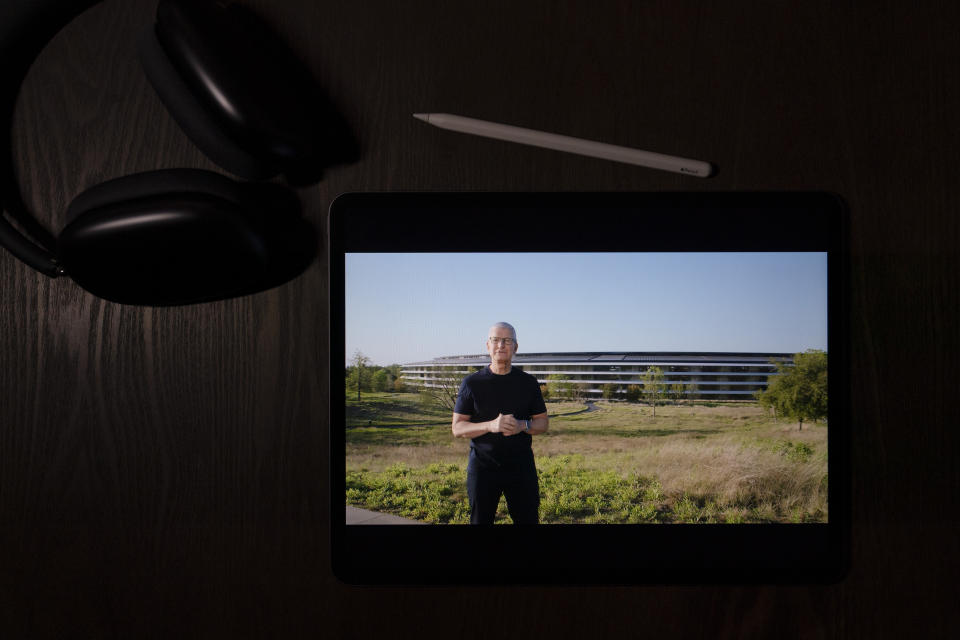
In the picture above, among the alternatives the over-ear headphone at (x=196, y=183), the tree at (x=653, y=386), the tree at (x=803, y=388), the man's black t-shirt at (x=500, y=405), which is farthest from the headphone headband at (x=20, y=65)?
the tree at (x=803, y=388)

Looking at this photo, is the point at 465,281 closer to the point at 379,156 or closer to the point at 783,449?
the point at 379,156

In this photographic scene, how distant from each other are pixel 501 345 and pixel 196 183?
273 millimetres

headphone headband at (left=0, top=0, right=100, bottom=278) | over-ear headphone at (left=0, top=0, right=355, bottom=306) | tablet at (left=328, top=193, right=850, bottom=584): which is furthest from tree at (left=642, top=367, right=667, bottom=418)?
headphone headband at (left=0, top=0, right=100, bottom=278)

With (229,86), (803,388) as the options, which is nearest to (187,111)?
(229,86)

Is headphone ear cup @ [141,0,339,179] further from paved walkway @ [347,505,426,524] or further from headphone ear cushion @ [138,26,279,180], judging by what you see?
paved walkway @ [347,505,426,524]

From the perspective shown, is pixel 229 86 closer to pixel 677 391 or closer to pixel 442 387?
pixel 442 387

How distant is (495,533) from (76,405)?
417 millimetres

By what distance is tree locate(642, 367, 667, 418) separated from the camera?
451mm

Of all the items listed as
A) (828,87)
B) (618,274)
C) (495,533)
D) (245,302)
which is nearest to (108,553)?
(245,302)

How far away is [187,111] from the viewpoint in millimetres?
463

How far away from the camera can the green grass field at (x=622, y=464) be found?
0.45 meters

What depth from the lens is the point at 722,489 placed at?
0.46 metres

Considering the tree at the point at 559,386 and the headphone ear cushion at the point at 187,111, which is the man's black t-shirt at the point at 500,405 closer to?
the tree at the point at 559,386

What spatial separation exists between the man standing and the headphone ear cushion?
0.82 ft
